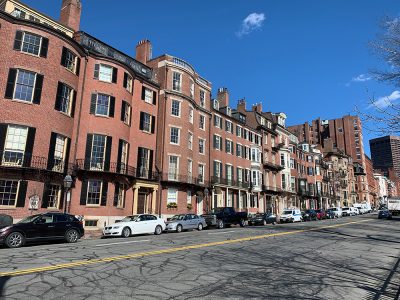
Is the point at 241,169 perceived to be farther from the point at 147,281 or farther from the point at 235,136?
the point at 147,281

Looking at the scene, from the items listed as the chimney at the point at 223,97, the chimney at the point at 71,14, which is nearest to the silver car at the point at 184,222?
the chimney at the point at 71,14

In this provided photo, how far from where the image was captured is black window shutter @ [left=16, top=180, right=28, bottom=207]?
71.6 feet

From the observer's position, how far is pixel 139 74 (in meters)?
32.9

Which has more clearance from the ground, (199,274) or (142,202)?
(142,202)

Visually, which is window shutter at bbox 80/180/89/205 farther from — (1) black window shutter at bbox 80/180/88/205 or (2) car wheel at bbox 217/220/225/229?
(2) car wheel at bbox 217/220/225/229

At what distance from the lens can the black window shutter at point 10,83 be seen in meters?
22.8

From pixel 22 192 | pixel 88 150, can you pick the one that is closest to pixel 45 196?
pixel 22 192

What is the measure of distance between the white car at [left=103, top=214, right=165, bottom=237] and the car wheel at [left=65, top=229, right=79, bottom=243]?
303 centimetres

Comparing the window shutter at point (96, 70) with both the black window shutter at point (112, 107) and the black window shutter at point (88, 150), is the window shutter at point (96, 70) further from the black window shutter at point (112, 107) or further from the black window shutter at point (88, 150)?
the black window shutter at point (88, 150)

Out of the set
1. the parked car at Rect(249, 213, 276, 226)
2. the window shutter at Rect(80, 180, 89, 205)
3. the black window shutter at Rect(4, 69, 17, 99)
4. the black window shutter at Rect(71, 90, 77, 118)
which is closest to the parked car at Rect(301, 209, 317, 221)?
the parked car at Rect(249, 213, 276, 226)

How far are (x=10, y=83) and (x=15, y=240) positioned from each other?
1238 cm

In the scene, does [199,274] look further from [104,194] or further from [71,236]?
[104,194]

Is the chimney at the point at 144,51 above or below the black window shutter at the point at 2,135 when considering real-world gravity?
above

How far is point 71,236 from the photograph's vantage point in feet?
59.0
